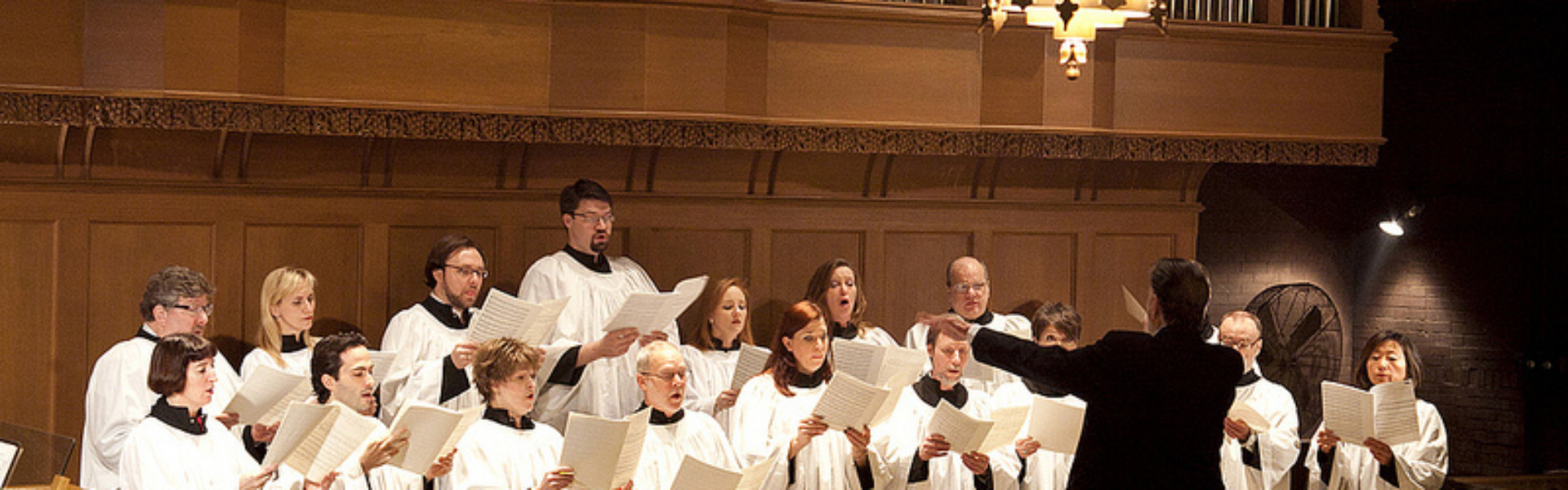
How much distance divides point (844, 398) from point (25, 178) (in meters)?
3.50

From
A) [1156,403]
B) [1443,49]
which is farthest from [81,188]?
[1443,49]

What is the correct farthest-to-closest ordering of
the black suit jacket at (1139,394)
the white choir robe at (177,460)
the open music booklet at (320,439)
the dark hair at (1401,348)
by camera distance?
the dark hair at (1401,348)
the white choir robe at (177,460)
the open music booklet at (320,439)
the black suit jacket at (1139,394)

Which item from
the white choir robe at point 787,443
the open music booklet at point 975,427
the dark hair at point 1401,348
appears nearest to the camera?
the open music booklet at point 975,427

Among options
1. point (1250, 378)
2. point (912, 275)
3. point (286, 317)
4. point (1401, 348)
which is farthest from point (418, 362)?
point (1401, 348)

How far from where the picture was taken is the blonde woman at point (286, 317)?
577cm

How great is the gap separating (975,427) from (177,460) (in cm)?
259

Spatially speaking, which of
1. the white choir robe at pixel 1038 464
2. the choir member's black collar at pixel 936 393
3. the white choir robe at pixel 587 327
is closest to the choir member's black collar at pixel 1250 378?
the white choir robe at pixel 1038 464

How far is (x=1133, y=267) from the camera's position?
805cm

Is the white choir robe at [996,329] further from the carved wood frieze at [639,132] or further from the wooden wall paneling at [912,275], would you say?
the carved wood frieze at [639,132]

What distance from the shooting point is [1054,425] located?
5.77 metres

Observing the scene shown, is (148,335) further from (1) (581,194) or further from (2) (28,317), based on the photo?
(1) (581,194)

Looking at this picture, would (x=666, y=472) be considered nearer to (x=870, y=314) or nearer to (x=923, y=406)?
(x=923, y=406)

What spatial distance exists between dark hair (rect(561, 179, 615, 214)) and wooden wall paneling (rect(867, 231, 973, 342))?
1858 mm

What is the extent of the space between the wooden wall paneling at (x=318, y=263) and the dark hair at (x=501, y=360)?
197 centimetres
